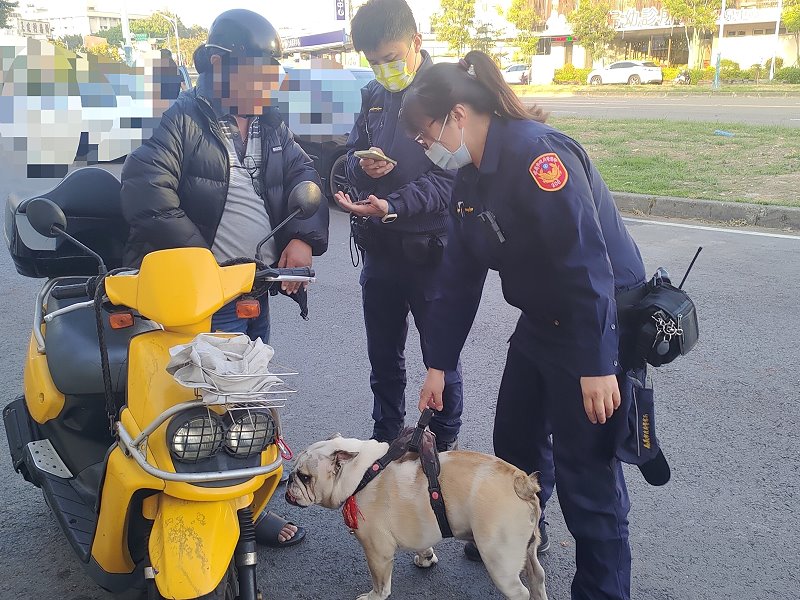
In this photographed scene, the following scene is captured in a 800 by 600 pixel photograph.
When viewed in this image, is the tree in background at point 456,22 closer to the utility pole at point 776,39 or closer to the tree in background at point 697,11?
the tree in background at point 697,11

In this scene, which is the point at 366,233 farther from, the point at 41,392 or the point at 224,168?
the point at 41,392

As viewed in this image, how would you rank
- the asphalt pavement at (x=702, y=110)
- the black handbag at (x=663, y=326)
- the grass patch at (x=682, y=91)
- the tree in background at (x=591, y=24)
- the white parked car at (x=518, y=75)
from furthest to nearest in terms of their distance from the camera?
1. the tree in background at (x=591, y=24)
2. the white parked car at (x=518, y=75)
3. the grass patch at (x=682, y=91)
4. the asphalt pavement at (x=702, y=110)
5. the black handbag at (x=663, y=326)

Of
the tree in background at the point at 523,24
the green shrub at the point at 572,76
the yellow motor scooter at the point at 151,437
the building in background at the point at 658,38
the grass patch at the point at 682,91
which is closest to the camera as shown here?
the yellow motor scooter at the point at 151,437

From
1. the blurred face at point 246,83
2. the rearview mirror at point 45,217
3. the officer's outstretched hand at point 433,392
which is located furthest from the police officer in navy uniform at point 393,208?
the rearview mirror at point 45,217

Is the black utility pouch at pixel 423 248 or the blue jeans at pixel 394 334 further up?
the black utility pouch at pixel 423 248

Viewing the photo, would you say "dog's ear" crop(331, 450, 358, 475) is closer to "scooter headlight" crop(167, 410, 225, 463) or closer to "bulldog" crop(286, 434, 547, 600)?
"bulldog" crop(286, 434, 547, 600)

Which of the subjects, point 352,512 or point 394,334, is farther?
point 394,334

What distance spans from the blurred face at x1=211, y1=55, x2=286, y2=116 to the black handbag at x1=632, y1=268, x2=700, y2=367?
66.2 inches

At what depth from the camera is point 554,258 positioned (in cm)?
212

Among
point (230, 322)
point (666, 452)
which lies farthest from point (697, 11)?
point (230, 322)

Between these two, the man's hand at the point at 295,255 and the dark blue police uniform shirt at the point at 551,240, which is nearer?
the dark blue police uniform shirt at the point at 551,240

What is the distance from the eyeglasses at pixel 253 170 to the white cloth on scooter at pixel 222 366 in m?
1.28

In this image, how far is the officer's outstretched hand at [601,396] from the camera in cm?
217

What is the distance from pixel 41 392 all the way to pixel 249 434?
1226mm
